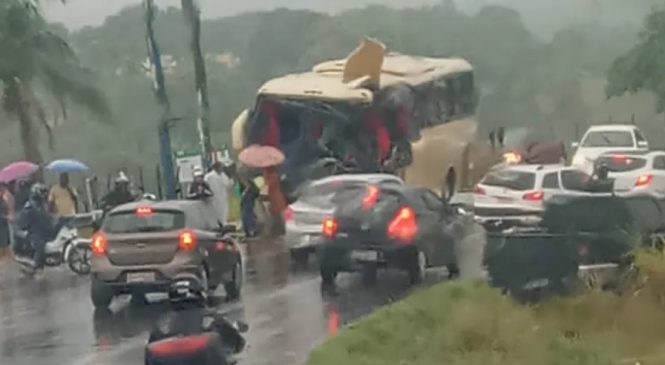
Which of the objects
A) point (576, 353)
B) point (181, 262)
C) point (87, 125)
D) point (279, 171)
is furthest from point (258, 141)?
point (576, 353)

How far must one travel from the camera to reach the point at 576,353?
1036 centimetres

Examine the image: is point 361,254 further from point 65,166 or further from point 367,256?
point 65,166

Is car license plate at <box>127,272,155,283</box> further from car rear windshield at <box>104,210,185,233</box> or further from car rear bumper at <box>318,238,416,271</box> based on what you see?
car rear bumper at <box>318,238,416,271</box>

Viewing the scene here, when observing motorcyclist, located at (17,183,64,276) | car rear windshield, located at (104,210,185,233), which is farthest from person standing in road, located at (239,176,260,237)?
car rear windshield, located at (104,210,185,233)

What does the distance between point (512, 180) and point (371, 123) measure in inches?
81.1

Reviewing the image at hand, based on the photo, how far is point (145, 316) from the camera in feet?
51.0

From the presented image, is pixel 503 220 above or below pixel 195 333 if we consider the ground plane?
below

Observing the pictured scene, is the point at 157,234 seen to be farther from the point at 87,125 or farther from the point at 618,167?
the point at 87,125

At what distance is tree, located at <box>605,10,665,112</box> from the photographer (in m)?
22.6

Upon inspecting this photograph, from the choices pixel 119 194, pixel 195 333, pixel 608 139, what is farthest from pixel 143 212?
pixel 608 139

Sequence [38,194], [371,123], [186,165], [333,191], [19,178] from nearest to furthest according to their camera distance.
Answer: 1. [333,191]
2. [38,194]
3. [371,123]
4. [186,165]
5. [19,178]

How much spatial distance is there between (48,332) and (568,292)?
16.7 ft

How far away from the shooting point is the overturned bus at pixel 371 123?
2095cm

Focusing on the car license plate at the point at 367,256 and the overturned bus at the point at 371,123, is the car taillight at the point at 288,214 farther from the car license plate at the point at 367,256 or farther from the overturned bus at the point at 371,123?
the car license plate at the point at 367,256
